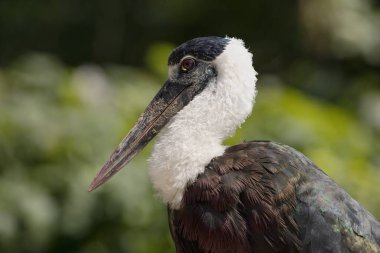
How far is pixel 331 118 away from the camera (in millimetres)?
6484

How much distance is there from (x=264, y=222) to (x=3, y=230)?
268 cm

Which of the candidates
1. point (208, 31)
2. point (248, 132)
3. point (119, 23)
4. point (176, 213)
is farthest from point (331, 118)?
point (119, 23)

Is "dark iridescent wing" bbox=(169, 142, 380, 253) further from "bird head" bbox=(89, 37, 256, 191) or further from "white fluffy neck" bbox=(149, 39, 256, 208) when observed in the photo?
"bird head" bbox=(89, 37, 256, 191)

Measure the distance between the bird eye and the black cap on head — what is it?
0.02m

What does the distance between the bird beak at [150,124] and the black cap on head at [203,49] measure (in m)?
0.13

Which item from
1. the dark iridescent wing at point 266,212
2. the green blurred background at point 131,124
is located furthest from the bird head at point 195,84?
the green blurred background at point 131,124

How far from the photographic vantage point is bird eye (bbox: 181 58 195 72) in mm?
4125

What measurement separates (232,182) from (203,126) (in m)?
0.31

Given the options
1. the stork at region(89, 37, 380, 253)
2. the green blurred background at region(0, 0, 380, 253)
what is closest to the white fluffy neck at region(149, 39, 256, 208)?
the stork at region(89, 37, 380, 253)

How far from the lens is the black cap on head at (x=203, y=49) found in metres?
4.10

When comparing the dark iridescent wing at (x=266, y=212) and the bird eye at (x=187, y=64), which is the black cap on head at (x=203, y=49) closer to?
the bird eye at (x=187, y=64)

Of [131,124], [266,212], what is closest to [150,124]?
[266,212]

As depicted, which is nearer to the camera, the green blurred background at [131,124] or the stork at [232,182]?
the stork at [232,182]

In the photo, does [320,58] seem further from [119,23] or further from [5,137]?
[5,137]
